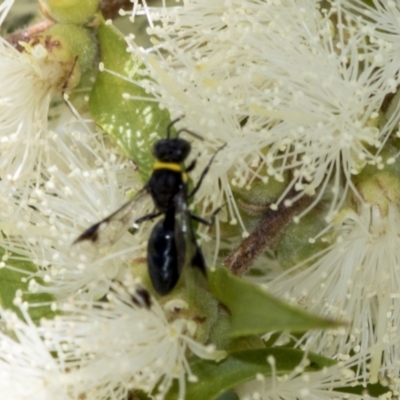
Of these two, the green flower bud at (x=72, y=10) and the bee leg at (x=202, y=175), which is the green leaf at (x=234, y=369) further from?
the green flower bud at (x=72, y=10)

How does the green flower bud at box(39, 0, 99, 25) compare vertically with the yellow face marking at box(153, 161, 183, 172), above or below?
above

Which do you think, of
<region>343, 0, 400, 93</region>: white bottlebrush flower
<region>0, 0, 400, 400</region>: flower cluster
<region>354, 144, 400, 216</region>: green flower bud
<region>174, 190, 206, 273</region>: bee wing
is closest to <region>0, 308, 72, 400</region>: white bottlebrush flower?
<region>0, 0, 400, 400</region>: flower cluster

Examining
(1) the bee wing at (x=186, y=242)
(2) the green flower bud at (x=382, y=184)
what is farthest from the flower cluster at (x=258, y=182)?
(1) the bee wing at (x=186, y=242)

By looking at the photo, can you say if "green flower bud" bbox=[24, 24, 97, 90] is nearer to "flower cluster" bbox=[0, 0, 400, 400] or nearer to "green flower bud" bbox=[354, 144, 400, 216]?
"flower cluster" bbox=[0, 0, 400, 400]

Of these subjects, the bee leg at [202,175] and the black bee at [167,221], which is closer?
the black bee at [167,221]

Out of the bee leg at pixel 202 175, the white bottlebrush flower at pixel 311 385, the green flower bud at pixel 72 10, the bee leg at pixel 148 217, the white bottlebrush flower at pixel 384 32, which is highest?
the green flower bud at pixel 72 10

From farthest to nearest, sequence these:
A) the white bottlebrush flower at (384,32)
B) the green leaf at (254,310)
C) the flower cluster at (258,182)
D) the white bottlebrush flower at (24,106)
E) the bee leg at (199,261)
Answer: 1. the white bottlebrush flower at (24,106)
2. the white bottlebrush flower at (384,32)
3. the flower cluster at (258,182)
4. the bee leg at (199,261)
5. the green leaf at (254,310)

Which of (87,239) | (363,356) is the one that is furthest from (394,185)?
(87,239)
